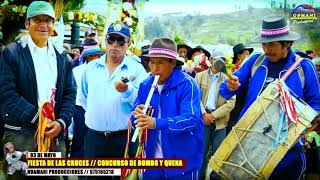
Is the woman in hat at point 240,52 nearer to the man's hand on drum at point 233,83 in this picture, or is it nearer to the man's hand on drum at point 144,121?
the man's hand on drum at point 233,83

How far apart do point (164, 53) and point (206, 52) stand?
167 inches

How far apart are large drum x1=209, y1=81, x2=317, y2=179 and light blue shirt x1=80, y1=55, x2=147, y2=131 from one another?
1.07 m

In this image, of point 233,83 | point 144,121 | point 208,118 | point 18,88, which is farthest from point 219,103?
point 18,88

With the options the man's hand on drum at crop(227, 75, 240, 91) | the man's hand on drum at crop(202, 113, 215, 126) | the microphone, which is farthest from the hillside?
the man's hand on drum at crop(227, 75, 240, 91)

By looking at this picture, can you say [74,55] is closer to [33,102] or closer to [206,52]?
[206,52]

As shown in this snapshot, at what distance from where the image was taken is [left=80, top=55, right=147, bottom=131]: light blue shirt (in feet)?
14.4

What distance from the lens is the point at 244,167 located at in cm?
350

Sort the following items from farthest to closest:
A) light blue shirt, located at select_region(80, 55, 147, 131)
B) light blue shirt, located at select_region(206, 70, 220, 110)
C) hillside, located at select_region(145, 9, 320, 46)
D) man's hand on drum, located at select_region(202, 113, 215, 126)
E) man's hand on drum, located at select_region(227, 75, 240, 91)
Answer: hillside, located at select_region(145, 9, 320, 46) < light blue shirt, located at select_region(206, 70, 220, 110) < man's hand on drum, located at select_region(202, 113, 215, 126) < light blue shirt, located at select_region(80, 55, 147, 131) < man's hand on drum, located at select_region(227, 75, 240, 91)

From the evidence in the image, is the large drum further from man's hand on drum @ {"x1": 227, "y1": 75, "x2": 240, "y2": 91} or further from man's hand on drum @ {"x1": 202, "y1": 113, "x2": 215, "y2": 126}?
man's hand on drum @ {"x1": 202, "y1": 113, "x2": 215, "y2": 126}

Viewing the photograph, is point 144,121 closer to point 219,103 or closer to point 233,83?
point 233,83

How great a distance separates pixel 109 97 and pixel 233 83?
1170mm

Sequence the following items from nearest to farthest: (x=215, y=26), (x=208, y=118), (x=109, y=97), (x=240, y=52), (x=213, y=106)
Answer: (x=109, y=97) < (x=208, y=118) < (x=213, y=106) < (x=215, y=26) < (x=240, y=52)

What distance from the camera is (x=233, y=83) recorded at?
12.4ft

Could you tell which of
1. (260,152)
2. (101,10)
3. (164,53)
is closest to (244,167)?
(260,152)
